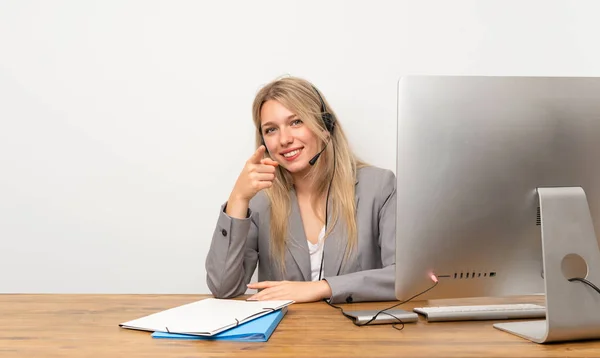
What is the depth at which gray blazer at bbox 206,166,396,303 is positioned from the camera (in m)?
1.73

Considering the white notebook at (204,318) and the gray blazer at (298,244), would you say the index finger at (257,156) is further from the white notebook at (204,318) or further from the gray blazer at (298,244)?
the white notebook at (204,318)

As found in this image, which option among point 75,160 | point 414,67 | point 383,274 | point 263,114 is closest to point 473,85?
point 383,274

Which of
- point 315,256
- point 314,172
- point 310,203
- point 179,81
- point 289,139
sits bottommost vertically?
point 315,256

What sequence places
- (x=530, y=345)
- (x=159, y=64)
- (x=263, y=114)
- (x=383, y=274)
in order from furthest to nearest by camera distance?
(x=159, y=64), (x=263, y=114), (x=383, y=274), (x=530, y=345)

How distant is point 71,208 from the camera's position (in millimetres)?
2344

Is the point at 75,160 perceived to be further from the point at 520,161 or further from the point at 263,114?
the point at 520,161

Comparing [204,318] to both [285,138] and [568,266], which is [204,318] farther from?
[285,138]

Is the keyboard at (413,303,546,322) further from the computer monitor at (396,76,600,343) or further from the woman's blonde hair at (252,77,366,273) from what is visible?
the woman's blonde hair at (252,77,366,273)

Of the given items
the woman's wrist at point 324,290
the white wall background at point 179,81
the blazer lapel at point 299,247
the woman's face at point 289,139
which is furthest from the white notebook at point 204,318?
the white wall background at point 179,81

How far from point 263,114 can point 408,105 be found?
1.08 m

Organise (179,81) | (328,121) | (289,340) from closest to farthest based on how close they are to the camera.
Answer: (289,340) < (328,121) < (179,81)

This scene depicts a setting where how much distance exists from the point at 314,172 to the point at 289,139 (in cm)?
17

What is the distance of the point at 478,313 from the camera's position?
4.00 ft

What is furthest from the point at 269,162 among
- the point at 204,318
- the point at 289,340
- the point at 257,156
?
the point at 289,340
